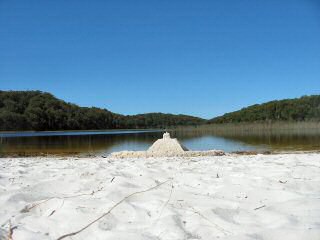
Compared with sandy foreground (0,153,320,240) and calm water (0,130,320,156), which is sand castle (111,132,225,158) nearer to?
calm water (0,130,320,156)

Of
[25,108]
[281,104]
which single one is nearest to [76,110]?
[25,108]

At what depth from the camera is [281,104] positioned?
11219cm

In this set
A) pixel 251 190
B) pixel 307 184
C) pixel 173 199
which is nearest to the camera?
pixel 173 199

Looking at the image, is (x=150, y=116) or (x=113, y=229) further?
(x=150, y=116)

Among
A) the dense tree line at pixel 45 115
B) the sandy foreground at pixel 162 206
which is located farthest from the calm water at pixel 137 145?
the dense tree line at pixel 45 115

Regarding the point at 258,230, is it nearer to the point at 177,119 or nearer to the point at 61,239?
the point at 61,239

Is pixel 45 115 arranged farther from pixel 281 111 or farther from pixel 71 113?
pixel 281 111

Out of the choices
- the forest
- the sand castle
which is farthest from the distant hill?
the sand castle

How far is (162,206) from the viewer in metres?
3.56

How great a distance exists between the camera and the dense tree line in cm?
8838

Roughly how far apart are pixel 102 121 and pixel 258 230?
115m

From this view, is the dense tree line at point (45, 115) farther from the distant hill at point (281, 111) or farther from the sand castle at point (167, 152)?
the sand castle at point (167, 152)

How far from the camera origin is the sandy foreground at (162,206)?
2900 mm

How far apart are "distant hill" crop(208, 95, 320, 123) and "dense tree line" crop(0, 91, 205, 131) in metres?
37.2
